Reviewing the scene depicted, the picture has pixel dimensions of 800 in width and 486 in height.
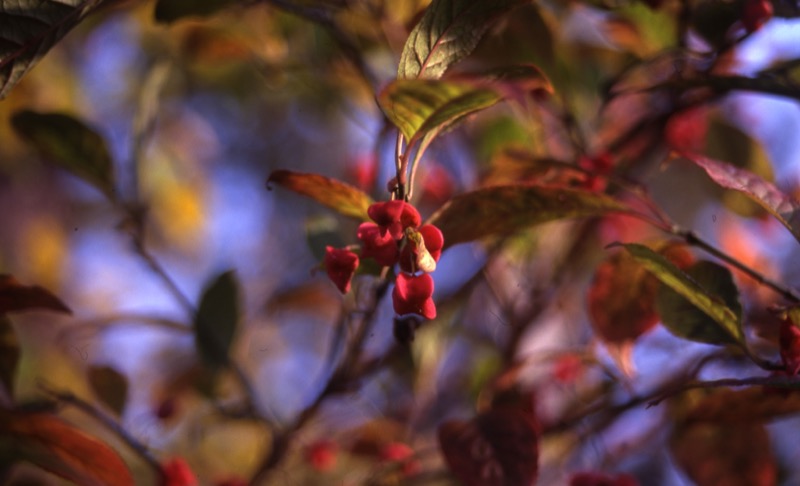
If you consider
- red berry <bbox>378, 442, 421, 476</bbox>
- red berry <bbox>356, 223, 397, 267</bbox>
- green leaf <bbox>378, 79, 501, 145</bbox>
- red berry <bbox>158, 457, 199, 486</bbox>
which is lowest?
red berry <bbox>378, 442, 421, 476</bbox>

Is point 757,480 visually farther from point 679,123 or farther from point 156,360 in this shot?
point 156,360

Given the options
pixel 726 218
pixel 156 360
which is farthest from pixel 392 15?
A: pixel 156 360

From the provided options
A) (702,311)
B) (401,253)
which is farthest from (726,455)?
(401,253)

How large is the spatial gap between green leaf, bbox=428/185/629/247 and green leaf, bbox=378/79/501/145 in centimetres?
9

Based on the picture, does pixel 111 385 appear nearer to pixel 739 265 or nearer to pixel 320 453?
pixel 320 453

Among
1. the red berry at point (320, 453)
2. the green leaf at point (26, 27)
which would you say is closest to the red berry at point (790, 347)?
the green leaf at point (26, 27)

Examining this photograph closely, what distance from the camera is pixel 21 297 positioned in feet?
2.47

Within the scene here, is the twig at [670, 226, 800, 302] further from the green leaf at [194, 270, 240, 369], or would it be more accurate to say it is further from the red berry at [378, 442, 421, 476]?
the green leaf at [194, 270, 240, 369]

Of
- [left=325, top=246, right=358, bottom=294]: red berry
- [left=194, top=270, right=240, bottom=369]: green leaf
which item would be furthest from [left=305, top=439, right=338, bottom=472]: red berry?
[left=325, top=246, right=358, bottom=294]: red berry

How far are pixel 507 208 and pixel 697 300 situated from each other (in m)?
0.19

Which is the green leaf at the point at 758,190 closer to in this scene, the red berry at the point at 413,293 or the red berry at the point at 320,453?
the red berry at the point at 413,293

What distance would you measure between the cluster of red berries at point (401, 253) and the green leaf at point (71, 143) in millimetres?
491

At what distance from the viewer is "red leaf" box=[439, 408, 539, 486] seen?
0.71 metres

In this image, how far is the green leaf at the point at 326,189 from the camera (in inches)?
25.0
